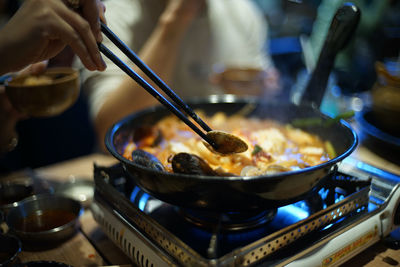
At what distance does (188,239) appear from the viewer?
109 cm

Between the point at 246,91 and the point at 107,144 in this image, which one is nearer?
the point at 107,144

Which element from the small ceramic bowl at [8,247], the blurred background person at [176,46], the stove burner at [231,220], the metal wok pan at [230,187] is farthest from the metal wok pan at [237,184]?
the blurred background person at [176,46]

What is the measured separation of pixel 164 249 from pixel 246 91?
1523mm

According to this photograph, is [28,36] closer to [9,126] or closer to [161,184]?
[161,184]

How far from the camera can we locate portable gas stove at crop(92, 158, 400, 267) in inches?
37.9

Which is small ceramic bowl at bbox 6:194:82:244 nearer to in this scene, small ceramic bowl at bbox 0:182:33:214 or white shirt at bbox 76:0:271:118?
small ceramic bowl at bbox 0:182:33:214

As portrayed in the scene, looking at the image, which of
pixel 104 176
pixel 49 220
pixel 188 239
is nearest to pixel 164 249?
pixel 188 239

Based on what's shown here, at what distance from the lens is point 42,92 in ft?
4.38

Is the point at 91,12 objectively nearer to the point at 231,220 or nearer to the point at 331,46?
the point at 231,220

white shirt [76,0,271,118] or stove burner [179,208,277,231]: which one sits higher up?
white shirt [76,0,271,118]

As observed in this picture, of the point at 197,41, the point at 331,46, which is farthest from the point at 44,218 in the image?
the point at 197,41

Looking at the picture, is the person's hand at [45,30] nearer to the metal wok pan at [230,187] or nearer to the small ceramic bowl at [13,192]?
the metal wok pan at [230,187]

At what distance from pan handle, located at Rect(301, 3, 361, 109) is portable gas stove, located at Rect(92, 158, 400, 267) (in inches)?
16.7

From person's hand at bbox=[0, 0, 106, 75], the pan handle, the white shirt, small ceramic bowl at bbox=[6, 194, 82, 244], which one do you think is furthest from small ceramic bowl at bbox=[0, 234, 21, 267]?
the white shirt
